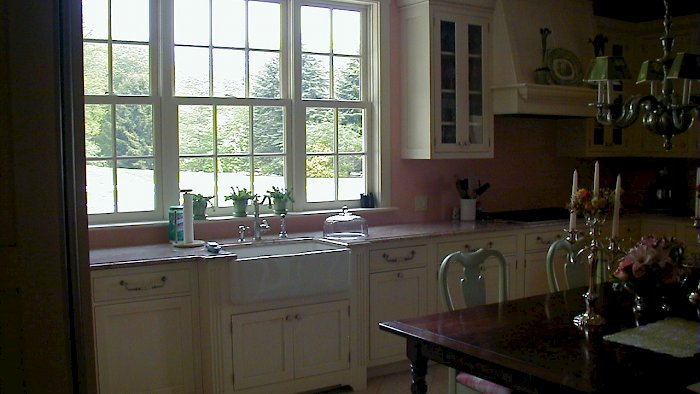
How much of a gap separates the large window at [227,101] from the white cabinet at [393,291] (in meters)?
0.72

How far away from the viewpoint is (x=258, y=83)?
4273 mm

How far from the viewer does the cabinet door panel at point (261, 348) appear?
11.4 ft

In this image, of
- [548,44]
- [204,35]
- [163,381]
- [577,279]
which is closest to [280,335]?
[163,381]

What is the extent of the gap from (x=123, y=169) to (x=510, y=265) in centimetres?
251

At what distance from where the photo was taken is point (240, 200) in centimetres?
411

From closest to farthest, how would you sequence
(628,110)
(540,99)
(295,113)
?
(628,110), (295,113), (540,99)

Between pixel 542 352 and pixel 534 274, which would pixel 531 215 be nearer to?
pixel 534 274

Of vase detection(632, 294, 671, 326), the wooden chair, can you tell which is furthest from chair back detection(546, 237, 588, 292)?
vase detection(632, 294, 671, 326)

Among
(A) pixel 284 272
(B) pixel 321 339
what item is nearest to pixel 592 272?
(A) pixel 284 272

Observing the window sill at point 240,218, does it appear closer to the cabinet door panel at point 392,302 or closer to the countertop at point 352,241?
the countertop at point 352,241

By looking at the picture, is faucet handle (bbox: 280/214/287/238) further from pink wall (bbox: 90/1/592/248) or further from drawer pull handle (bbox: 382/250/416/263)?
drawer pull handle (bbox: 382/250/416/263)

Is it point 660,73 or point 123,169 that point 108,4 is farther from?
point 660,73

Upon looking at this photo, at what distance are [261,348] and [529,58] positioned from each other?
280 cm

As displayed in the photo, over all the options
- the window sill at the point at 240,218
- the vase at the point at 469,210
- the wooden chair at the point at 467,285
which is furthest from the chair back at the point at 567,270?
the window sill at the point at 240,218
